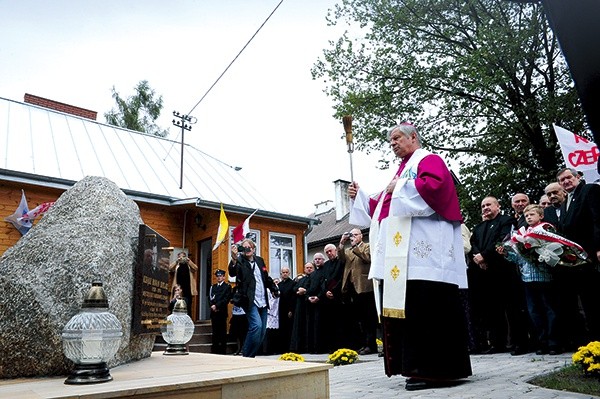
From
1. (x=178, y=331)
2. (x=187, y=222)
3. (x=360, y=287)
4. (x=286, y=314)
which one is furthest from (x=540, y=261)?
(x=187, y=222)

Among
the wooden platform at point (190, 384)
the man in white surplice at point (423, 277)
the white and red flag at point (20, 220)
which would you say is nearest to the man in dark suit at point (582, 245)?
the man in white surplice at point (423, 277)

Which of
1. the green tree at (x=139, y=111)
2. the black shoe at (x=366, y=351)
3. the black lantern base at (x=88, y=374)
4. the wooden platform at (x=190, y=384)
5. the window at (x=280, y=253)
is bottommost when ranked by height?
the black shoe at (x=366, y=351)

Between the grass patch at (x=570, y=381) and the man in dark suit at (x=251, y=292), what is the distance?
201 inches

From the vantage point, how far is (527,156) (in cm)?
1775

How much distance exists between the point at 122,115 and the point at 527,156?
838 inches

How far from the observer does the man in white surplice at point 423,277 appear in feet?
14.4

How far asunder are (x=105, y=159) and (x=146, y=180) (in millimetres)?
1418

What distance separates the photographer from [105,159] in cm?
1627

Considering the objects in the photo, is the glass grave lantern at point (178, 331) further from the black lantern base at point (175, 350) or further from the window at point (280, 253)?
the window at point (280, 253)

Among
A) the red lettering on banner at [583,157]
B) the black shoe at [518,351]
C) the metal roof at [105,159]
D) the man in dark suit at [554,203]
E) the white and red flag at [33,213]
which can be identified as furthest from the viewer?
the metal roof at [105,159]

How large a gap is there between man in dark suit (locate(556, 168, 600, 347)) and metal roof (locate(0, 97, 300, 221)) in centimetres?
1065

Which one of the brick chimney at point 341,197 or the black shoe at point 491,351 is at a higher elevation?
the brick chimney at point 341,197

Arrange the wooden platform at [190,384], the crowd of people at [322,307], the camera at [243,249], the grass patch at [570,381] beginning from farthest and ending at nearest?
the crowd of people at [322,307] < the camera at [243,249] < the grass patch at [570,381] < the wooden platform at [190,384]

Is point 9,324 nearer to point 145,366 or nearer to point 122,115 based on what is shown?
point 145,366
